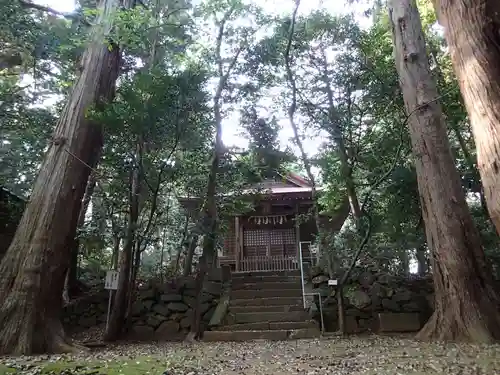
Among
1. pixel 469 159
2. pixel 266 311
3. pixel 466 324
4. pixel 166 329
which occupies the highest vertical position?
pixel 469 159

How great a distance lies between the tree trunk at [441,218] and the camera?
5312 mm

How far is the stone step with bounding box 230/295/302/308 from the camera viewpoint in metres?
8.68

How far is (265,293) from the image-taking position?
9.18 meters

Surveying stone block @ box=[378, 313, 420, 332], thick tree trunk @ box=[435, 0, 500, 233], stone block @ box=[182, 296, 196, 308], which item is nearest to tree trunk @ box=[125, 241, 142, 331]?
stone block @ box=[182, 296, 196, 308]

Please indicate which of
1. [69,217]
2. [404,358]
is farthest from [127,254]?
[404,358]

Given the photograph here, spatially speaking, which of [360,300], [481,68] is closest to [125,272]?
[360,300]

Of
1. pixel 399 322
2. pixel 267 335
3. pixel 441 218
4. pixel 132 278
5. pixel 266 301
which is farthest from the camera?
pixel 266 301

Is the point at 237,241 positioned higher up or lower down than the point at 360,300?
higher up

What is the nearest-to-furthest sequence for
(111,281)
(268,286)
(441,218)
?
(441,218)
(111,281)
(268,286)

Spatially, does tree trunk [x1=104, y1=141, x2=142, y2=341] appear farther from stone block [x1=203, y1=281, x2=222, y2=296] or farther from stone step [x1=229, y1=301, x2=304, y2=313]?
stone step [x1=229, y1=301, x2=304, y2=313]

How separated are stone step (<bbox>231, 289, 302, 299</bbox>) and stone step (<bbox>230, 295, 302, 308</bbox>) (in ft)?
0.53

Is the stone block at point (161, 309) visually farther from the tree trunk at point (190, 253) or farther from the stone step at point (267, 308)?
the stone step at point (267, 308)

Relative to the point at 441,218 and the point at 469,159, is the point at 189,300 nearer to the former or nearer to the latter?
the point at 441,218

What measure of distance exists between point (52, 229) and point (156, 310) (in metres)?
3.52
